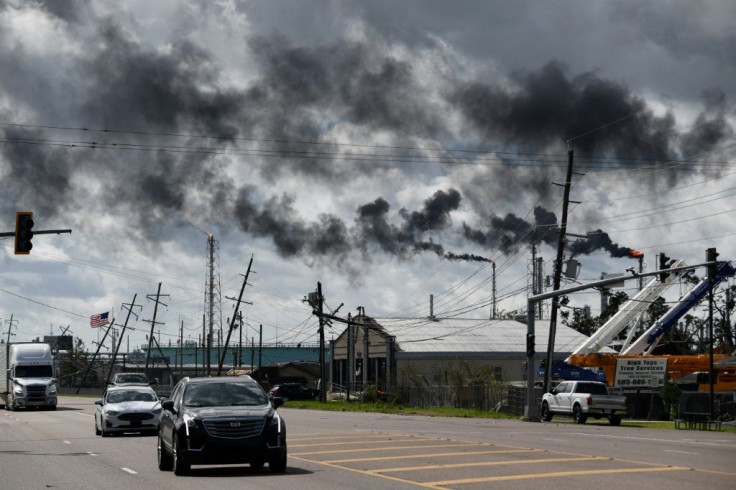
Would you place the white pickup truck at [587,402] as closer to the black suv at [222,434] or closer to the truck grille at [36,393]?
the black suv at [222,434]

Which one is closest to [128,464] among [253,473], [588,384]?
[253,473]

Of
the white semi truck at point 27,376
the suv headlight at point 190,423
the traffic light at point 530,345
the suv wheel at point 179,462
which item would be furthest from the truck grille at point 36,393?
the suv headlight at point 190,423

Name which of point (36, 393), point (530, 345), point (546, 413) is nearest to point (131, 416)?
point (530, 345)

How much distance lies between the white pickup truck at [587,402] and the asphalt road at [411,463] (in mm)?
11708

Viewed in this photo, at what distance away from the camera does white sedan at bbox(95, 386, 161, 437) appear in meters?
31.4

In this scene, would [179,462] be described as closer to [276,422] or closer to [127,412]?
[276,422]

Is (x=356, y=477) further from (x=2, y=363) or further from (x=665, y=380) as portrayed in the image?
(x=2, y=363)

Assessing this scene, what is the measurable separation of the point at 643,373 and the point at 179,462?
38537 mm

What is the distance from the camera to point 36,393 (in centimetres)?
5781

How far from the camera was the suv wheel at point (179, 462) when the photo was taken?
58.3ft

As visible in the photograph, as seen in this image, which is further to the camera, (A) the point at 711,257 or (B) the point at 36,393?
(B) the point at 36,393

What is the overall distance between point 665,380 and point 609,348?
1030 centimetres

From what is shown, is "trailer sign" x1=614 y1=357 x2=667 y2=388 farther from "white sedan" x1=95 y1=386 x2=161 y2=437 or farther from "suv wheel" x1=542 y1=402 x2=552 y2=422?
"white sedan" x1=95 y1=386 x2=161 y2=437

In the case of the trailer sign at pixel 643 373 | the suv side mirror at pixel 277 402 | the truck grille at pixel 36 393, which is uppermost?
the trailer sign at pixel 643 373
